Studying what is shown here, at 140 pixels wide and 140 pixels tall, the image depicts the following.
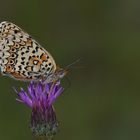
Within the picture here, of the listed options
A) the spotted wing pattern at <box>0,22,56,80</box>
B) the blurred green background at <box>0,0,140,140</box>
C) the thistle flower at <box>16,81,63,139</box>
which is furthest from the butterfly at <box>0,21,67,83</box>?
the blurred green background at <box>0,0,140,140</box>

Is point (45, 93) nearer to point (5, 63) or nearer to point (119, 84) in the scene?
point (5, 63)

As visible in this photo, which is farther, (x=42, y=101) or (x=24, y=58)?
(x=42, y=101)

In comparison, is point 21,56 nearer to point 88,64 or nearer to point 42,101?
point 42,101

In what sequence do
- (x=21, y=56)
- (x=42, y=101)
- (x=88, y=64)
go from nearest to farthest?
(x=21, y=56) → (x=42, y=101) → (x=88, y=64)

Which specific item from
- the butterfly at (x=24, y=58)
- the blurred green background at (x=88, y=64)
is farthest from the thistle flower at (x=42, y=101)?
the blurred green background at (x=88, y=64)

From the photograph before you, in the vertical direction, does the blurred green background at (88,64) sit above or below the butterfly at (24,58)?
below

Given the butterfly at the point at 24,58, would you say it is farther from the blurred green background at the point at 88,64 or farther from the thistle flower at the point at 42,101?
the blurred green background at the point at 88,64

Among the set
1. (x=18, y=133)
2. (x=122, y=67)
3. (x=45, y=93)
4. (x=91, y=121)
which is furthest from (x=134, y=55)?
(x=45, y=93)

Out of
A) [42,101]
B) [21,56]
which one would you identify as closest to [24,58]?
[21,56]
